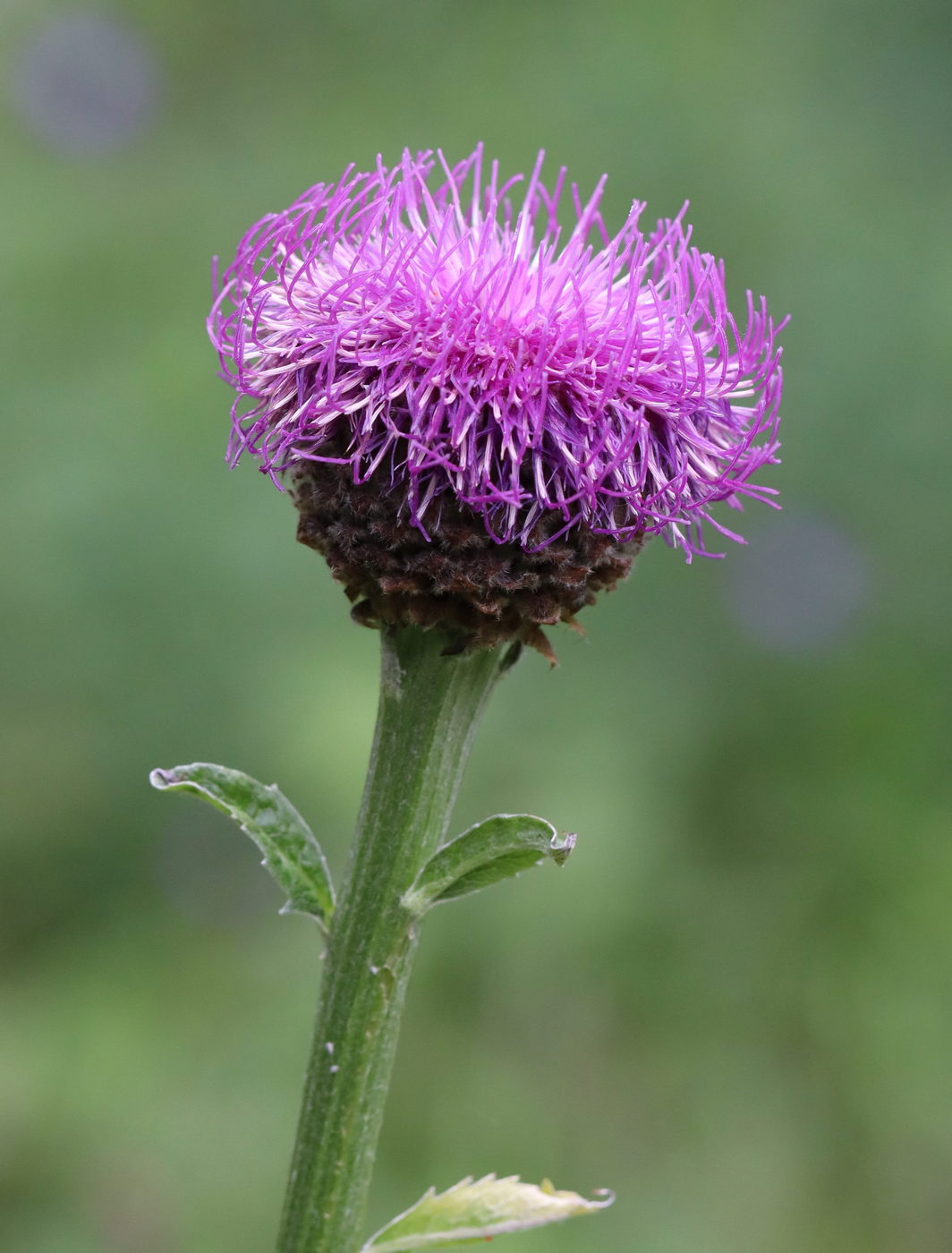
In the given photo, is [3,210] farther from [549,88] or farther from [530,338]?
[530,338]

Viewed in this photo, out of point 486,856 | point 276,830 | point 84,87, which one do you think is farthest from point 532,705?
point 84,87

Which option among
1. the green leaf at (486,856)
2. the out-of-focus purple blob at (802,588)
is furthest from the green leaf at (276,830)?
the out-of-focus purple blob at (802,588)

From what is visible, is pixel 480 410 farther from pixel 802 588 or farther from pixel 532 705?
pixel 802 588

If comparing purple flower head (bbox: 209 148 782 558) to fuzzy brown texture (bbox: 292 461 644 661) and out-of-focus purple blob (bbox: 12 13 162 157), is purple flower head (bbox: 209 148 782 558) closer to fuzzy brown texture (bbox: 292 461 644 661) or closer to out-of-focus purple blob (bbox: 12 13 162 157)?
fuzzy brown texture (bbox: 292 461 644 661)

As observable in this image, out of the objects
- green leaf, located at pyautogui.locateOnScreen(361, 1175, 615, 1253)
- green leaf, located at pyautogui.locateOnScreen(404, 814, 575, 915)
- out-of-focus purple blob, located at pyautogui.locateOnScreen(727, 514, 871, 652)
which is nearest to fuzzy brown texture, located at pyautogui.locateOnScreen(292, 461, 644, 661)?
green leaf, located at pyautogui.locateOnScreen(404, 814, 575, 915)

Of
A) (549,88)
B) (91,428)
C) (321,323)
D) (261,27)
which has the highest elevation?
(261,27)

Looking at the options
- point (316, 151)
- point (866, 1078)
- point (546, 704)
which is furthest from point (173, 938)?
point (316, 151)
